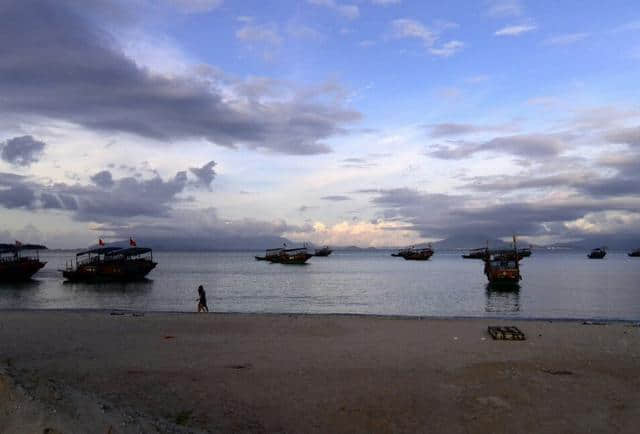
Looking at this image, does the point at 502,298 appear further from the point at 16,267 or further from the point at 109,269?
the point at 16,267

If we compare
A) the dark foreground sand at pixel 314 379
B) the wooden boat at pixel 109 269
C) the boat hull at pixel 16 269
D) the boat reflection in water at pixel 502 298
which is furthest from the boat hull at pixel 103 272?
the dark foreground sand at pixel 314 379

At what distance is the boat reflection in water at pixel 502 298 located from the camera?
34841 millimetres

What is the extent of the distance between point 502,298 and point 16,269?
183 ft

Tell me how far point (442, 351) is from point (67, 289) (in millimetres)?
50063

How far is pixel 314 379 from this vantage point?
1112cm

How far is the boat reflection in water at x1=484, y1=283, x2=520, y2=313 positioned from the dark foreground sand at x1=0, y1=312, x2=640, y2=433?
1585 centimetres

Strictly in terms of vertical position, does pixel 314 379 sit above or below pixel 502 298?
above

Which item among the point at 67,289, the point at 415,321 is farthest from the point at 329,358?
the point at 67,289

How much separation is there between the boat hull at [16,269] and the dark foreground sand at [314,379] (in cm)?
4893

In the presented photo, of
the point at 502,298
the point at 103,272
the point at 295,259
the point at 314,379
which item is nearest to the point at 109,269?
the point at 103,272

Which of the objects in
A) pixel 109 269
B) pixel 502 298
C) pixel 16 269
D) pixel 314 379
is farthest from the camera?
pixel 16 269

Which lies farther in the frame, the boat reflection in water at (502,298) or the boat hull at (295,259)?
the boat hull at (295,259)

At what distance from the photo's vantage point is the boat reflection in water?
114 ft

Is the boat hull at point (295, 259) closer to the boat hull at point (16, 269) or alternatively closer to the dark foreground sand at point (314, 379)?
the boat hull at point (16, 269)
